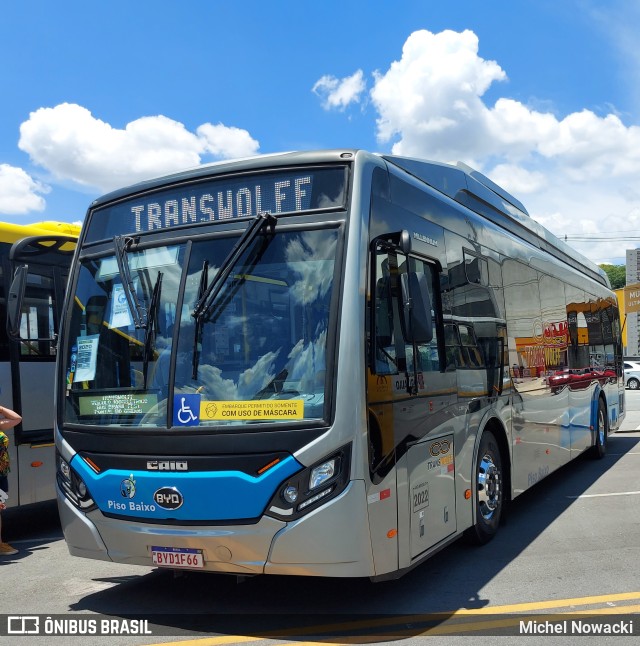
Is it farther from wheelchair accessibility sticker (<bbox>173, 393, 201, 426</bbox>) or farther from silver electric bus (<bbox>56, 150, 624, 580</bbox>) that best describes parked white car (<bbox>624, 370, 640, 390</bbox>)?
wheelchair accessibility sticker (<bbox>173, 393, 201, 426</bbox>)

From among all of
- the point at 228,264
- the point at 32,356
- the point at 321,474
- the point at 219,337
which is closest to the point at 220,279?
the point at 228,264

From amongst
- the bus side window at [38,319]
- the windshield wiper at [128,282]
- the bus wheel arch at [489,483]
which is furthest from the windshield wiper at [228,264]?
the bus side window at [38,319]

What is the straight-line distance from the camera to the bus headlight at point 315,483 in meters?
4.50

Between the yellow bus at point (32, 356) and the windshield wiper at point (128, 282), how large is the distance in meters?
2.39

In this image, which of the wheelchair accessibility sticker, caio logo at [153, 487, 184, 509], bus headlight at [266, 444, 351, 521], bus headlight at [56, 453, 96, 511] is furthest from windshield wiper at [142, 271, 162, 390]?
bus headlight at [266, 444, 351, 521]

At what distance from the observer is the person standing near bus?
22.7 ft

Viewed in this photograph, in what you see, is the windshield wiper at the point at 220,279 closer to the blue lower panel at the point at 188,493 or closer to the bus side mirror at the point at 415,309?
the blue lower panel at the point at 188,493

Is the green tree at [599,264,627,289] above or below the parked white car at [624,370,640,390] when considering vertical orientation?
above

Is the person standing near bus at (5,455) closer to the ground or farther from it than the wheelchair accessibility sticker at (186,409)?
closer to the ground

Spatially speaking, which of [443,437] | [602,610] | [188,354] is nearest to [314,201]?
[188,354]

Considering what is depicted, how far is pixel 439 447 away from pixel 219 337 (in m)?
2.01

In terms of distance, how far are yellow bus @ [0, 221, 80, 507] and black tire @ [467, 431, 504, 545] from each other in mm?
4573

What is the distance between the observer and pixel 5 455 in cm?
711

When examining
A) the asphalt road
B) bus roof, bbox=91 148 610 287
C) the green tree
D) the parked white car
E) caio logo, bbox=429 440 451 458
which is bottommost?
the asphalt road
